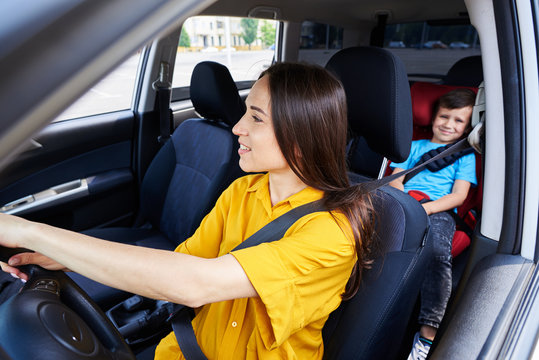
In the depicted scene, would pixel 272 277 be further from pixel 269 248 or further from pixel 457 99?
pixel 457 99

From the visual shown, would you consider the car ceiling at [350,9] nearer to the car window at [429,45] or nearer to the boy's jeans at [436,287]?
the car window at [429,45]

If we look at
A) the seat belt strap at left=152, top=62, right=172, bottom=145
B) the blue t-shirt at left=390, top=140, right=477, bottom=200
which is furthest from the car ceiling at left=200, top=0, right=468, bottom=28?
the blue t-shirt at left=390, top=140, right=477, bottom=200

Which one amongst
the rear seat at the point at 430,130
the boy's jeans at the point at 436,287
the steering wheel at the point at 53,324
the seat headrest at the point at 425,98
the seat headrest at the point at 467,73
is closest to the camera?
the steering wheel at the point at 53,324

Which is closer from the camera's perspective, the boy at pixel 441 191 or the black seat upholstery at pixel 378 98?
the black seat upholstery at pixel 378 98

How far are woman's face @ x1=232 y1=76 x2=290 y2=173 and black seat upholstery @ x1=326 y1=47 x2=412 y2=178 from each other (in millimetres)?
357

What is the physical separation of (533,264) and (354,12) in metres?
2.45

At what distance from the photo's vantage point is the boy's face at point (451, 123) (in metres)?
1.85

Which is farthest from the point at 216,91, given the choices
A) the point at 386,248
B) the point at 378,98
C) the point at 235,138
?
the point at 386,248

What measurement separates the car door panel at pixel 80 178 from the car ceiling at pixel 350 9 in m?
0.97

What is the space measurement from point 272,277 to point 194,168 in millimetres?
1286

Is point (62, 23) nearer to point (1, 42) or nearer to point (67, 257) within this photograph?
point (1, 42)

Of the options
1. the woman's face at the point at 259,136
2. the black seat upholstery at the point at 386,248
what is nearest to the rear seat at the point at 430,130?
the black seat upholstery at the point at 386,248

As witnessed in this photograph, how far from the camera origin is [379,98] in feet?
3.86

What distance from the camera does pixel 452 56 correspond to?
336 centimetres
